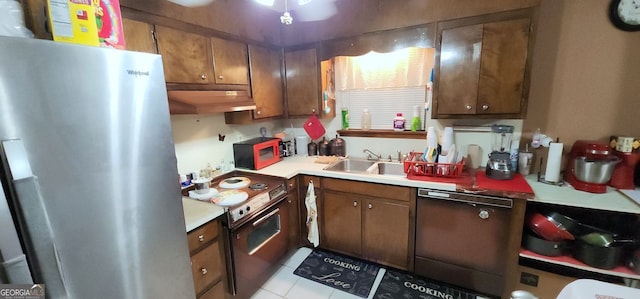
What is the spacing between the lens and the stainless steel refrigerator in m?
0.74

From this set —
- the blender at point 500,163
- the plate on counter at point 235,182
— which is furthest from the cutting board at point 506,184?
the plate on counter at point 235,182

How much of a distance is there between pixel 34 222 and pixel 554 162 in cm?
275

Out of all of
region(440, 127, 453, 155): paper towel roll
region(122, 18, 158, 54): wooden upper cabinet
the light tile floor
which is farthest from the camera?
region(440, 127, 453, 155): paper towel roll

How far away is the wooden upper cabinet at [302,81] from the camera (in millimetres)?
2490

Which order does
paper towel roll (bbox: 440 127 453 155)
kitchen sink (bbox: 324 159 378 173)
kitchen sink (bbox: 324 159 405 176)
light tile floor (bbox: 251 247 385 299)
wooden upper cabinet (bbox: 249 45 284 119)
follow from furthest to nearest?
kitchen sink (bbox: 324 159 378 173)
kitchen sink (bbox: 324 159 405 176)
wooden upper cabinet (bbox: 249 45 284 119)
paper towel roll (bbox: 440 127 453 155)
light tile floor (bbox: 251 247 385 299)

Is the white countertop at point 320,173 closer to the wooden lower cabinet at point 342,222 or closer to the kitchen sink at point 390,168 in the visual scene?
the wooden lower cabinet at point 342,222

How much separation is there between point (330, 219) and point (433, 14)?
190cm

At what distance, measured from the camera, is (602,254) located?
1.52 metres

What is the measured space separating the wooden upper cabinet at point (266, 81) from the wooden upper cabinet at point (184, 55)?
1.53ft

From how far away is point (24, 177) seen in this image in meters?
0.75

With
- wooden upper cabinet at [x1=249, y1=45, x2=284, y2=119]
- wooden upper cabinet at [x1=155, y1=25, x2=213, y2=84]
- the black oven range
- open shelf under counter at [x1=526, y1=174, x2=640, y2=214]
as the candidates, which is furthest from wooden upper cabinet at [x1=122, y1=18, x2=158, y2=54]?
open shelf under counter at [x1=526, y1=174, x2=640, y2=214]

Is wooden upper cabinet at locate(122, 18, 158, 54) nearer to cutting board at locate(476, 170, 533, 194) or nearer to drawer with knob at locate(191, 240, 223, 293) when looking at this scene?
drawer with knob at locate(191, 240, 223, 293)

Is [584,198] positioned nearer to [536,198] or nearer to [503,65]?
[536,198]

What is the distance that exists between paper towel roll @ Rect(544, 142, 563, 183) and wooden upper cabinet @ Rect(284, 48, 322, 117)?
1.88 m
